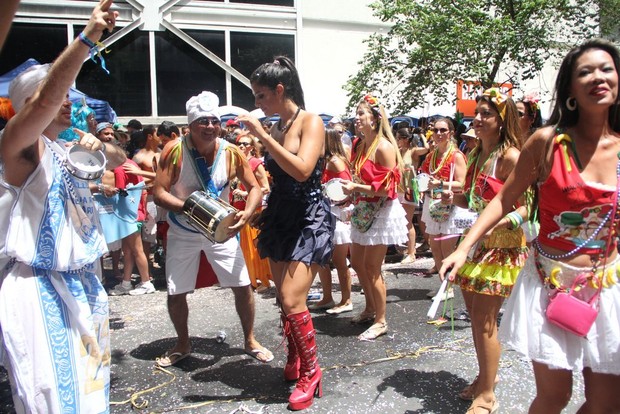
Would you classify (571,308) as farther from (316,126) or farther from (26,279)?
(26,279)

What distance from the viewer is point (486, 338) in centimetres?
319

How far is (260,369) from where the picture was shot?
419 centimetres

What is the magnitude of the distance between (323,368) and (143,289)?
325cm

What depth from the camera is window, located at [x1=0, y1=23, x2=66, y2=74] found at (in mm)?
15180

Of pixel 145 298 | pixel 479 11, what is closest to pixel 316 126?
pixel 145 298

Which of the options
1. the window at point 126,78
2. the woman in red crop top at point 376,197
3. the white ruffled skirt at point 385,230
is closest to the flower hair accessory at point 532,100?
the woman in red crop top at point 376,197

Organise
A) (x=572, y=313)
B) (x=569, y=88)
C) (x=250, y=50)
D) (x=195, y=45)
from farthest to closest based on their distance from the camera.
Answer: (x=250, y=50) < (x=195, y=45) < (x=569, y=88) < (x=572, y=313)

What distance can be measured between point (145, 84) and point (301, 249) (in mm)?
14326

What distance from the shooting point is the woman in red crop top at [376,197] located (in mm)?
4805

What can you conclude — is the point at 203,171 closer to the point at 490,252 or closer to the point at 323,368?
the point at 323,368

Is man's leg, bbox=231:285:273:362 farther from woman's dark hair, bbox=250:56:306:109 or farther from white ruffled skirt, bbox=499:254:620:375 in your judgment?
white ruffled skirt, bbox=499:254:620:375

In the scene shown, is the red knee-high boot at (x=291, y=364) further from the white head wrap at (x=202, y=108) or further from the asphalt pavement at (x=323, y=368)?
the white head wrap at (x=202, y=108)

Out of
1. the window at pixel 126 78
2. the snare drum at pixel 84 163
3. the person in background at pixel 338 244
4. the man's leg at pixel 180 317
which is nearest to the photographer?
the snare drum at pixel 84 163

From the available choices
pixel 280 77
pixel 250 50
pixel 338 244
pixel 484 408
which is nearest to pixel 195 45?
pixel 250 50
